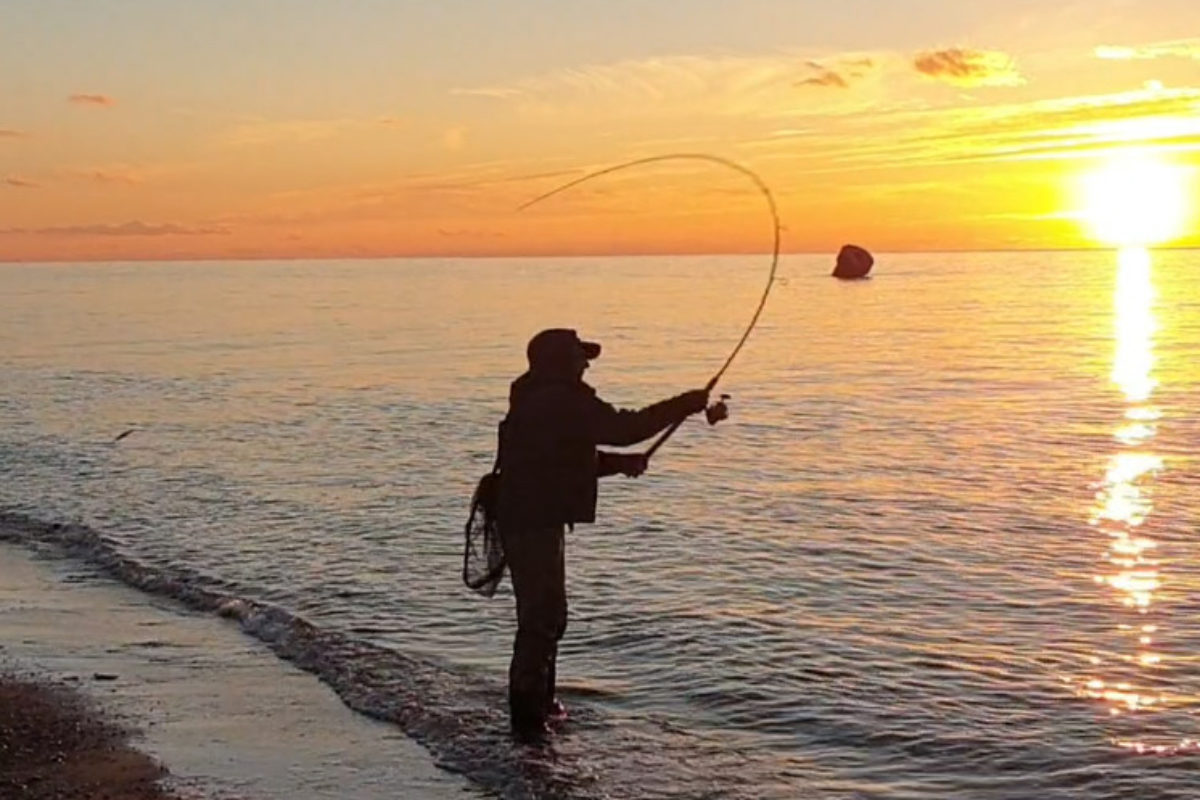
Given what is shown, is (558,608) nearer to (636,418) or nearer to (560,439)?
(560,439)

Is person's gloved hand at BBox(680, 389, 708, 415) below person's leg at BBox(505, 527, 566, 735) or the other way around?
the other way around

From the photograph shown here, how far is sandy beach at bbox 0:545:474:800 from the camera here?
26.6 feet

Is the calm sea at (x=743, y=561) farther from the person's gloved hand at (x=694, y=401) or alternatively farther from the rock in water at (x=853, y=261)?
the rock in water at (x=853, y=261)

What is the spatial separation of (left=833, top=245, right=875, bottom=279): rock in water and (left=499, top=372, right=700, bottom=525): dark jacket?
463 feet

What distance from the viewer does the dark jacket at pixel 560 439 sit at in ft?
28.1

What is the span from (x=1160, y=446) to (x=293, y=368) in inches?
1036

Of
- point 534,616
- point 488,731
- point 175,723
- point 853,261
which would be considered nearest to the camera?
point 534,616

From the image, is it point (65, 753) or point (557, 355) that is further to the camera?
point (557, 355)

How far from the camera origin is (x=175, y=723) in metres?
9.23

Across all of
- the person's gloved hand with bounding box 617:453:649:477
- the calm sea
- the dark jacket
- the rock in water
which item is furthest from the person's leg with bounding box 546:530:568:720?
the rock in water

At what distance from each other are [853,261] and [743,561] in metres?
136

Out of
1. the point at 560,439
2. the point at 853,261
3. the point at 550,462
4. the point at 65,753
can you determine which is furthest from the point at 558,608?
the point at 853,261

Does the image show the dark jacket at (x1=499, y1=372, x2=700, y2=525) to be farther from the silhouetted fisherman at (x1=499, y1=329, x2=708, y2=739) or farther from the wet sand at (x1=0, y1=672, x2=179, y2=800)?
the wet sand at (x1=0, y1=672, x2=179, y2=800)

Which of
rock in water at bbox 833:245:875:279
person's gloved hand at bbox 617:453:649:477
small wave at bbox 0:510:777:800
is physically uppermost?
rock in water at bbox 833:245:875:279
